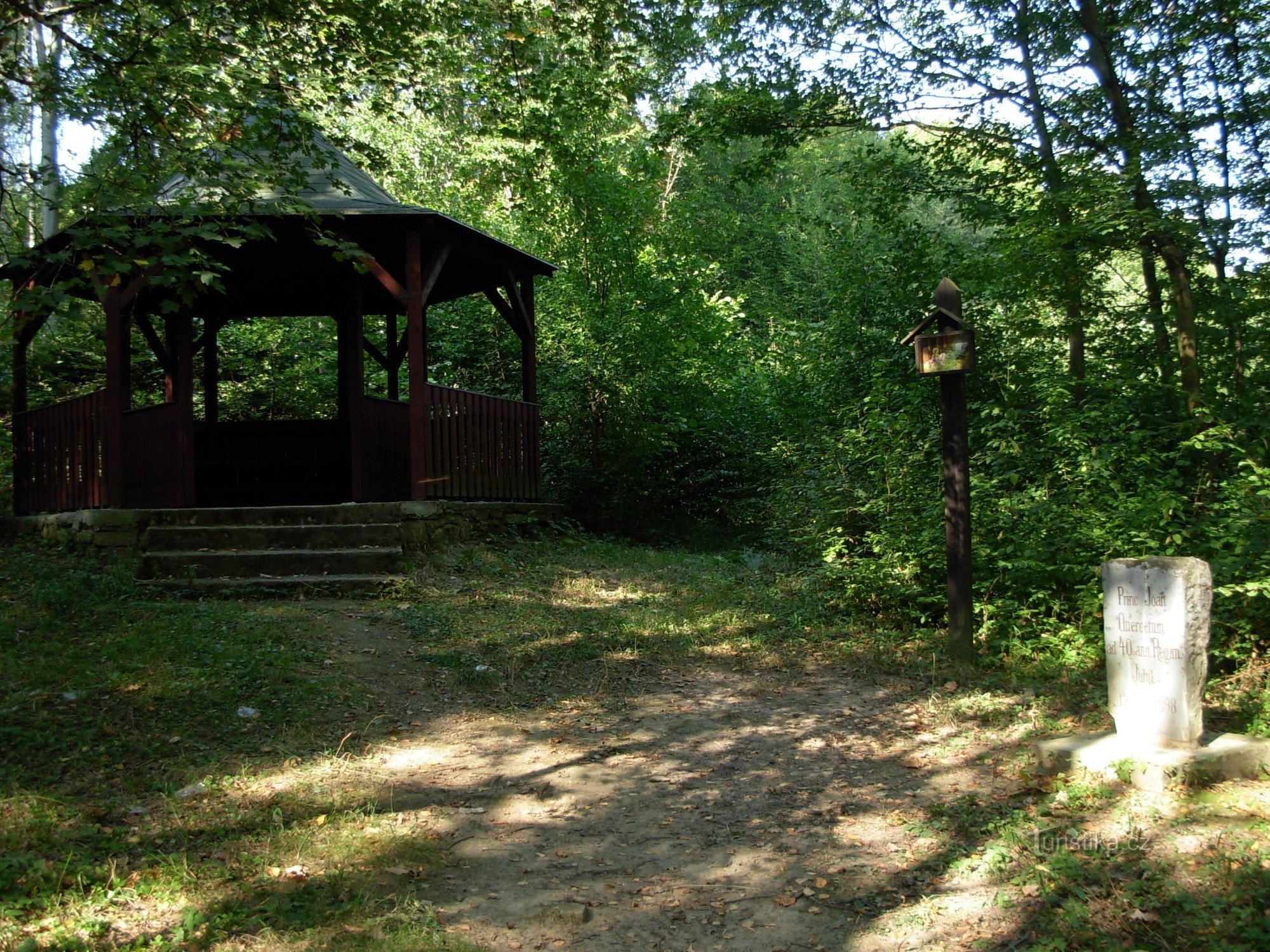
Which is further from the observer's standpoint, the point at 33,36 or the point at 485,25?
the point at 33,36

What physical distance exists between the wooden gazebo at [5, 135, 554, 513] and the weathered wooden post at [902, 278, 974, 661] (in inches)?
194

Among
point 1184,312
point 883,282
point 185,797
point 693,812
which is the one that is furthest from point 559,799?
point 883,282

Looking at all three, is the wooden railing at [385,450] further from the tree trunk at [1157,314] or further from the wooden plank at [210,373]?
the tree trunk at [1157,314]

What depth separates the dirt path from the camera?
3570 millimetres

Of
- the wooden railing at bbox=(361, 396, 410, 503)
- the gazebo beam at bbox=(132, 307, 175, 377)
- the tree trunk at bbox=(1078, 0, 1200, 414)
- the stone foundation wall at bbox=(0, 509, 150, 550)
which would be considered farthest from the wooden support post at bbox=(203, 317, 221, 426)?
the tree trunk at bbox=(1078, 0, 1200, 414)

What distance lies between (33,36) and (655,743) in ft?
71.5

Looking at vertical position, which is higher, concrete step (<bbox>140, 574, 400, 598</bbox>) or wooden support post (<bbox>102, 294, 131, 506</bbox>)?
wooden support post (<bbox>102, 294, 131, 506</bbox>)

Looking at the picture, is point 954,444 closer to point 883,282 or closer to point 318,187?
point 883,282

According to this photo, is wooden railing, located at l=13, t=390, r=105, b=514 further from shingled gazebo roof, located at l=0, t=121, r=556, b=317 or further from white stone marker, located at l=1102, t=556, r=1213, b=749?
white stone marker, located at l=1102, t=556, r=1213, b=749

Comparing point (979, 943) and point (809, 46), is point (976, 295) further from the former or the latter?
point (979, 943)

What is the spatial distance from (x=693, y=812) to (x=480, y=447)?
7.47 meters

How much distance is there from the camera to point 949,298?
270 inches

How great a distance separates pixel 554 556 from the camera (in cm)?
1119

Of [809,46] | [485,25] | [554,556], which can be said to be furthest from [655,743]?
[809,46]
